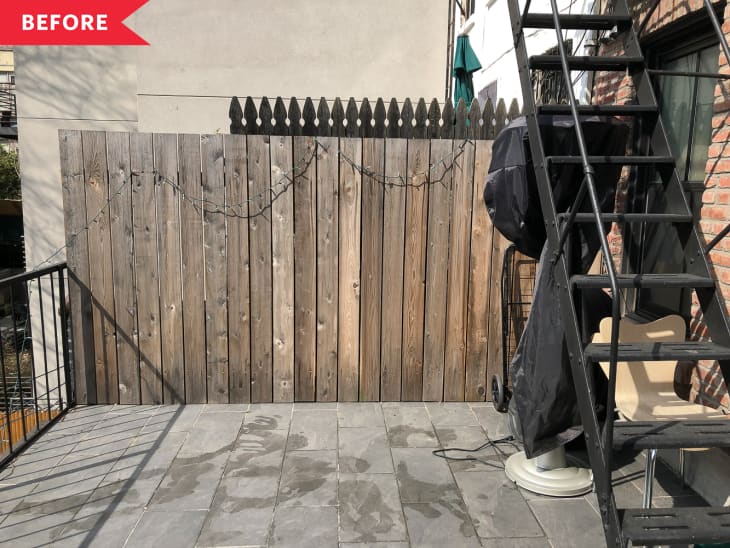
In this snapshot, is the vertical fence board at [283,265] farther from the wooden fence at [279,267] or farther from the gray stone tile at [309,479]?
the gray stone tile at [309,479]

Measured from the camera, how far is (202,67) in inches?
309

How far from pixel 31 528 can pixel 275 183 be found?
2.59 meters

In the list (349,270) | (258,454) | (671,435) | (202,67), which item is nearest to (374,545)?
(258,454)

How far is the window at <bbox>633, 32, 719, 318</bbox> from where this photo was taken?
10.0 feet

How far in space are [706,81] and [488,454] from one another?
2.59m

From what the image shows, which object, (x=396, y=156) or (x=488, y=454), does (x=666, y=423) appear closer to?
(x=488, y=454)

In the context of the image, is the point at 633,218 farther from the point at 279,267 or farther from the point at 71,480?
the point at 71,480

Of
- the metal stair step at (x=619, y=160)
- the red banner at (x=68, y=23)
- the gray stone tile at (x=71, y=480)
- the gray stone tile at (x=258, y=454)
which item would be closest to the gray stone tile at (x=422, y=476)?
the gray stone tile at (x=258, y=454)

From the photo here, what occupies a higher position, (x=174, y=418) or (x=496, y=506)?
(x=174, y=418)

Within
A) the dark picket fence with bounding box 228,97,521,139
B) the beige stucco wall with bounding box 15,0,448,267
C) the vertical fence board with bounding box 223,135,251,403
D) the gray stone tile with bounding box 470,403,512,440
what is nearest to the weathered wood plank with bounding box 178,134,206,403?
the vertical fence board with bounding box 223,135,251,403

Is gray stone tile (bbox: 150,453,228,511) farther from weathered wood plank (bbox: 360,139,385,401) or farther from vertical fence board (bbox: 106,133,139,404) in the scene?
weathered wood plank (bbox: 360,139,385,401)

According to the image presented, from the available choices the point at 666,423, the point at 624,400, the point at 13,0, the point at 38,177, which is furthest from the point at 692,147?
the point at 13,0

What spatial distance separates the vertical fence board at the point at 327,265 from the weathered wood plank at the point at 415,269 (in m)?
0.56

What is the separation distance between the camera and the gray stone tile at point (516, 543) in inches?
103
